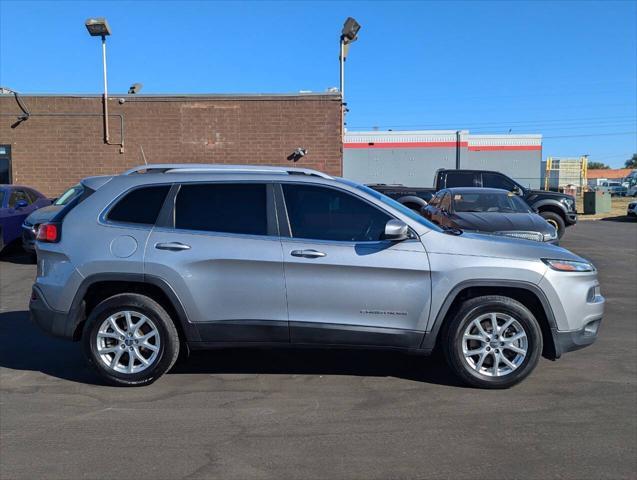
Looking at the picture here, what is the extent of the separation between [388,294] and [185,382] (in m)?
1.99

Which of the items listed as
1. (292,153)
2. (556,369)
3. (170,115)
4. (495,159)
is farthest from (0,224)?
(495,159)

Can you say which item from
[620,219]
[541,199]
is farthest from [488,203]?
[620,219]

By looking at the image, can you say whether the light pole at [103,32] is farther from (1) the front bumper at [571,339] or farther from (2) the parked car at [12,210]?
(1) the front bumper at [571,339]

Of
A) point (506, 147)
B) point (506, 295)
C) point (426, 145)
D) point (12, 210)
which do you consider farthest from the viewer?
point (506, 147)

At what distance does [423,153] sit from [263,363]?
29.8 metres

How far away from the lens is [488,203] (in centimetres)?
1142

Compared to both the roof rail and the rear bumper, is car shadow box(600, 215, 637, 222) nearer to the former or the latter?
the roof rail

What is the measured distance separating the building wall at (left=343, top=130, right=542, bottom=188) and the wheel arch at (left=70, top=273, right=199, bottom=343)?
29473 millimetres

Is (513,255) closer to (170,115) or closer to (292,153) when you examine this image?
(292,153)

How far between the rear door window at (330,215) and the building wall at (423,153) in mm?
29222

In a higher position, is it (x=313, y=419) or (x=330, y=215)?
(x=330, y=215)

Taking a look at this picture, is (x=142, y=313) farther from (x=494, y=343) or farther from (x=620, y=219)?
(x=620, y=219)

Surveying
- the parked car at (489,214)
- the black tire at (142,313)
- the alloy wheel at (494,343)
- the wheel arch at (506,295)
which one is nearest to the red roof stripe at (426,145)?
the parked car at (489,214)

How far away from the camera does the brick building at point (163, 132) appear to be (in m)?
18.0
